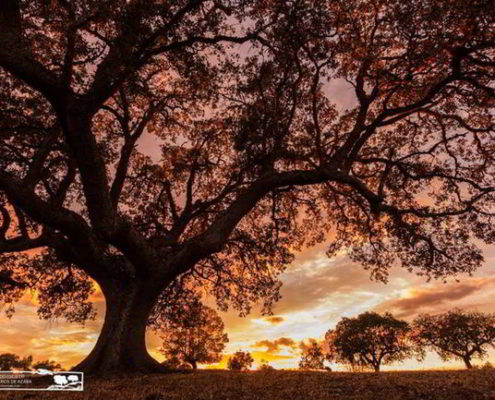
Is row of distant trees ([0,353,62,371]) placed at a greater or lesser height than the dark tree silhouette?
lesser

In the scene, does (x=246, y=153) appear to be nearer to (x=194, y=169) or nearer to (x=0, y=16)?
(x=194, y=169)

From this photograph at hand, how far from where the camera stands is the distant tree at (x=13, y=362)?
7162 centimetres

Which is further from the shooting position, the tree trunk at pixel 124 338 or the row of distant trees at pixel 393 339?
the row of distant trees at pixel 393 339

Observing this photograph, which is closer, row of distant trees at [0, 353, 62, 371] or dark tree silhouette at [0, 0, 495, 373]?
dark tree silhouette at [0, 0, 495, 373]

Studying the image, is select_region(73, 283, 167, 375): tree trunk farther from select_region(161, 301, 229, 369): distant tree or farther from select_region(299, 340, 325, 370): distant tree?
select_region(299, 340, 325, 370): distant tree

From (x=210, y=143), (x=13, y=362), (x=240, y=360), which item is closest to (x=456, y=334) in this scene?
(x=240, y=360)

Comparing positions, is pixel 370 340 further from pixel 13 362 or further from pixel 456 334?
pixel 13 362

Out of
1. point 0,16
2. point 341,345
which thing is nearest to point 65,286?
point 0,16

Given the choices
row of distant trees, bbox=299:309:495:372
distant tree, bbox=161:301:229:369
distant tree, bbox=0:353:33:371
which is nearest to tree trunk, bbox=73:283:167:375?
distant tree, bbox=161:301:229:369

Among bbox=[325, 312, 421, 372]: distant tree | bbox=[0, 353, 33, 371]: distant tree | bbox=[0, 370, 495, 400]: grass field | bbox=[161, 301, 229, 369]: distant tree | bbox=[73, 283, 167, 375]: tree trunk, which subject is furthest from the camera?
bbox=[0, 353, 33, 371]: distant tree

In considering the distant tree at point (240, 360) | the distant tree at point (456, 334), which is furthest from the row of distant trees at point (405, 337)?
the distant tree at point (240, 360)

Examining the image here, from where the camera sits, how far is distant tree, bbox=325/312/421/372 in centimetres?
Result: 6406

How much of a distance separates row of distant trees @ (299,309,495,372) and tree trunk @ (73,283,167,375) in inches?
2203

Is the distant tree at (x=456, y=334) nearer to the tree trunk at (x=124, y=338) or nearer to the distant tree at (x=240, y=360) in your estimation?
the distant tree at (x=240, y=360)
